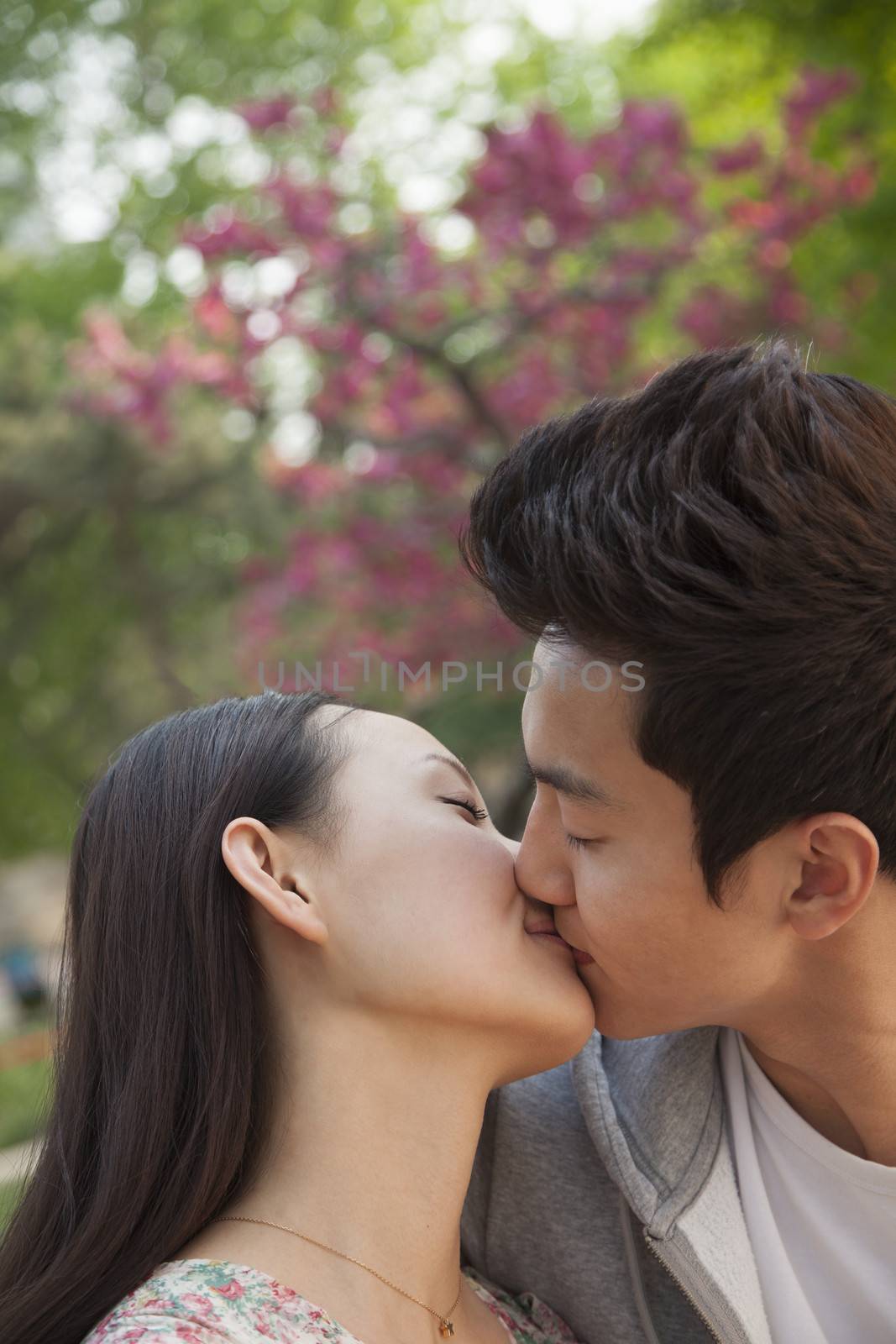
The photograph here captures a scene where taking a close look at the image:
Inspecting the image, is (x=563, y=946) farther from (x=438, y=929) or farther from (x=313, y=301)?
(x=313, y=301)

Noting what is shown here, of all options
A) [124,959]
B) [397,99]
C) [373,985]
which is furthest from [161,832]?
[397,99]

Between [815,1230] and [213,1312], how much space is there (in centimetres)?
92

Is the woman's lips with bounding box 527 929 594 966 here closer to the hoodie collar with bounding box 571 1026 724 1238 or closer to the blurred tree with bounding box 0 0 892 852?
the hoodie collar with bounding box 571 1026 724 1238

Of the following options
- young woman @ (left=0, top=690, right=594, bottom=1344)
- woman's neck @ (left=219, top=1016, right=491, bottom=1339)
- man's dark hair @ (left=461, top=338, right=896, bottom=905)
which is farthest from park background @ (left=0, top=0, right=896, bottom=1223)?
man's dark hair @ (left=461, top=338, right=896, bottom=905)

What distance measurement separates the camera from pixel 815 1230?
6.64ft

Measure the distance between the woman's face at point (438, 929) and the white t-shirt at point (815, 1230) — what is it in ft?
1.22

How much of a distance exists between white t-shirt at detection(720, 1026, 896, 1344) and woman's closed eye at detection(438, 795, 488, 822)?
602 millimetres

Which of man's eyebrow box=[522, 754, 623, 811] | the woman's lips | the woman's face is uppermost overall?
man's eyebrow box=[522, 754, 623, 811]

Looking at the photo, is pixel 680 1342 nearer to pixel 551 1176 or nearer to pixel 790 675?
pixel 551 1176

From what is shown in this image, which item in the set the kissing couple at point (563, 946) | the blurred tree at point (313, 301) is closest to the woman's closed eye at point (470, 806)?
the kissing couple at point (563, 946)

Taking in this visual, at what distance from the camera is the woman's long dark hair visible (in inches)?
71.5

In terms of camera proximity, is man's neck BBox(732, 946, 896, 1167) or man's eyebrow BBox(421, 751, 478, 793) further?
man's eyebrow BBox(421, 751, 478, 793)

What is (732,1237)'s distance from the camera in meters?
1.96

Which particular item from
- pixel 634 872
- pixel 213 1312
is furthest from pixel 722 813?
pixel 213 1312
